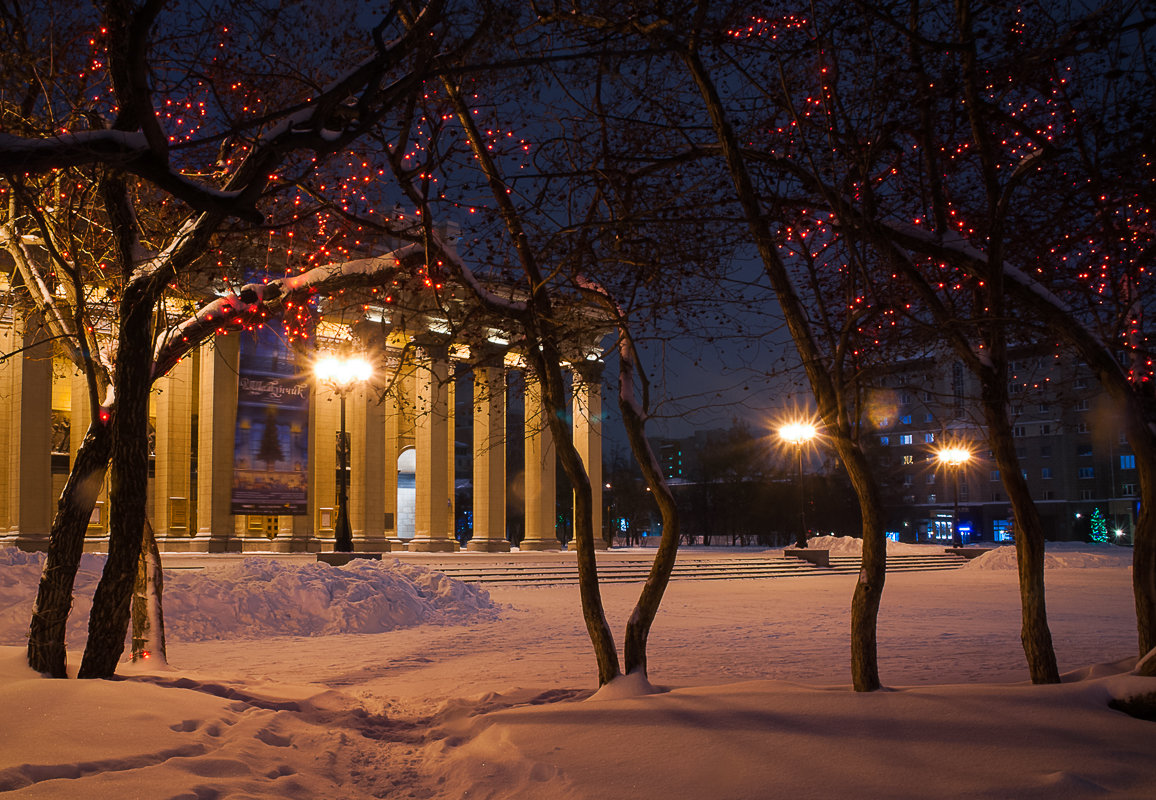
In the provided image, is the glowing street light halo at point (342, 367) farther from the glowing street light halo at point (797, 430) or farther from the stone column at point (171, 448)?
the glowing street light halo at point (797, 430)

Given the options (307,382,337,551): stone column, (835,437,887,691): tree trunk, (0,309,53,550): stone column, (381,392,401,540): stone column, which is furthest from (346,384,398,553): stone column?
(835,437,887,691): tree trunk

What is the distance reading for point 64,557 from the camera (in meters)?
8.51

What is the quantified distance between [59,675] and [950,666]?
9.81 metres

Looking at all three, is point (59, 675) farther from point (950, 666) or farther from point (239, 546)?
point (239, 546)

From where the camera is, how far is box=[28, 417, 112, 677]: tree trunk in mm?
8289

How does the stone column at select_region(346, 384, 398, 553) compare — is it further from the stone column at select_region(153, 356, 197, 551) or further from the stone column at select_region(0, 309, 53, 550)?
the stone column at select_region(0, 309, 53, 550)

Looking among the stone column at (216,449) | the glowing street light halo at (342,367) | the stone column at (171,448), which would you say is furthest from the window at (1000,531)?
the glowing street light halo at (342,367)

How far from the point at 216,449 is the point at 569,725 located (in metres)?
36.2

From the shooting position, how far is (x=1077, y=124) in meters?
7.52

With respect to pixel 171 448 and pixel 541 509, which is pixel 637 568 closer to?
pixel 541 509

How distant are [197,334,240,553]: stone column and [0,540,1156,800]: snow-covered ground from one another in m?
25.7

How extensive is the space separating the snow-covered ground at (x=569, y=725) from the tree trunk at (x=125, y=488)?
0.58m

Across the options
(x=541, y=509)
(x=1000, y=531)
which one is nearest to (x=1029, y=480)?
(x=1000, y=531)

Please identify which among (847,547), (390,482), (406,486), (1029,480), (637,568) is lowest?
(847,547)
